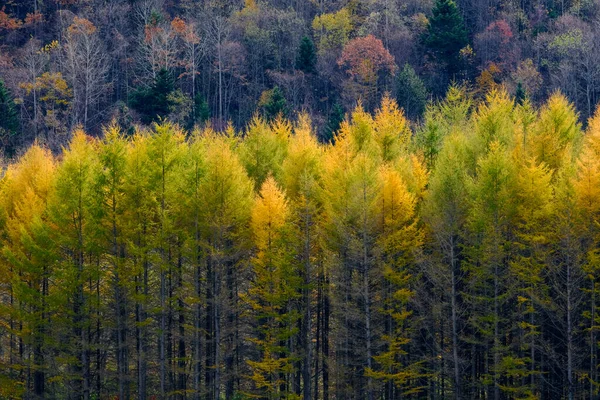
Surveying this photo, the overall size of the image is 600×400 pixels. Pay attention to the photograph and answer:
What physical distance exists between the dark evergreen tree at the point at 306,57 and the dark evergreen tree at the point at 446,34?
960cm

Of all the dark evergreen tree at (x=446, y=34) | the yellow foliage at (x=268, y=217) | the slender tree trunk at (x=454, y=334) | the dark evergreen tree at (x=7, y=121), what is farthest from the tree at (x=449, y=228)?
the dark evergreen tree at (x=446, y=34)

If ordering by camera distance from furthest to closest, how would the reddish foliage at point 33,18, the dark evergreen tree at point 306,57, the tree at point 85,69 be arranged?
the reddish foliage at point 33,18 < the dark evergreen tree at point 306,57 < the tree at point 85,69

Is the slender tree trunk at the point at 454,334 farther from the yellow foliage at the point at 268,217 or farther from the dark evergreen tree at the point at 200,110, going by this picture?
the dark evergreen tree at the point at 200,110

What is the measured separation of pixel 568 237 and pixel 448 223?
4303 millimetres

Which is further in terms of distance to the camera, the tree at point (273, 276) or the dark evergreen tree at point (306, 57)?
the dark evergreen tree at point (306, 57)

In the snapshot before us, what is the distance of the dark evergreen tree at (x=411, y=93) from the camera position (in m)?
64.2

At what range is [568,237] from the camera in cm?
2817

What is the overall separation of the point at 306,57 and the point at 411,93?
34.0 ft

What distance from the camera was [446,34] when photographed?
6694 centimetres

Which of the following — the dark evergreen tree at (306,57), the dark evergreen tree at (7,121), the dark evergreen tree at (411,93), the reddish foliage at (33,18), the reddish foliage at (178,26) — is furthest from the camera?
the reddish foliage at (33,18)

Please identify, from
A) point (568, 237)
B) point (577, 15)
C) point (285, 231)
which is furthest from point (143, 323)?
point (577, 15)

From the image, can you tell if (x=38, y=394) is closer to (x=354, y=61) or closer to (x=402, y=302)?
(x=402, y=302)

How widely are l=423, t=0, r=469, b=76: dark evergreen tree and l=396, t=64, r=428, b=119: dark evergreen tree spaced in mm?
4221

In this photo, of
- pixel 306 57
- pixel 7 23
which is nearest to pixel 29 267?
pixel 306 57
